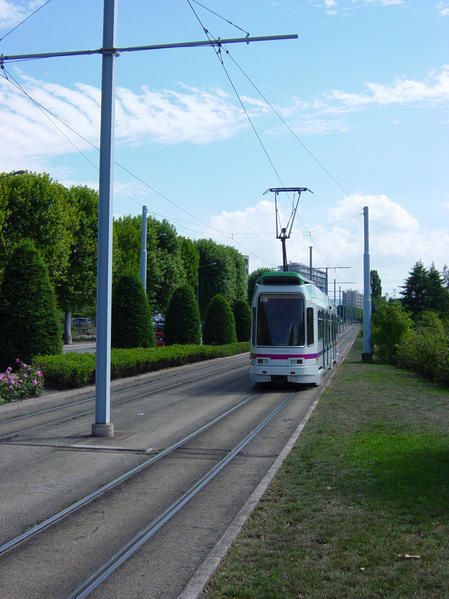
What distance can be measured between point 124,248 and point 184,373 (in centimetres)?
2877

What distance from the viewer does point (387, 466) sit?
8797 millimetres

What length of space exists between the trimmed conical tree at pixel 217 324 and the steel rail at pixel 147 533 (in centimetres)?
3810

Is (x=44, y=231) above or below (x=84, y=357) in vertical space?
above

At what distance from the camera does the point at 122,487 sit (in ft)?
28.3

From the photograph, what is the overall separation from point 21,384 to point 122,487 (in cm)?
1008

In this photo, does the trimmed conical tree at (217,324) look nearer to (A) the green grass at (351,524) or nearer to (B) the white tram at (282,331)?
(B) the white tram at (282,331)

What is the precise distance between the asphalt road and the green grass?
0.49 meters

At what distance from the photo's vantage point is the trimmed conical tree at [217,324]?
49781 millimetres

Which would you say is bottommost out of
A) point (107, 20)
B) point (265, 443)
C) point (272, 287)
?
point (265, 443)

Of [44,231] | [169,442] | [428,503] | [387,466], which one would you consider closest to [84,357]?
[169,442]

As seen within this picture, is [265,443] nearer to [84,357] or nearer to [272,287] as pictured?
[272,287]

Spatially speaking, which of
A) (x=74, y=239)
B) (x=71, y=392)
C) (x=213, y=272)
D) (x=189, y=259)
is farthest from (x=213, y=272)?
(x=71, y=392)

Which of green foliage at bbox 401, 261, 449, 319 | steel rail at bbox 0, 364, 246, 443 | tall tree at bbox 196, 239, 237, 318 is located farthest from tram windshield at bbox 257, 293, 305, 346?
tall tree at bbox 196, 239, 237, 318

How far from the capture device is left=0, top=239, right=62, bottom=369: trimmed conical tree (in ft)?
70.4
